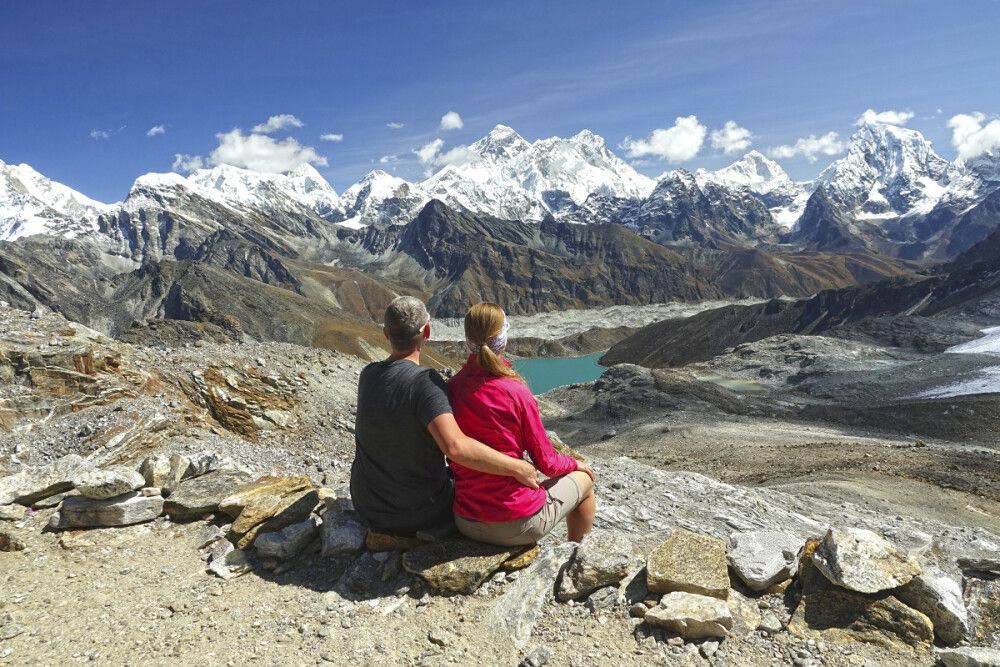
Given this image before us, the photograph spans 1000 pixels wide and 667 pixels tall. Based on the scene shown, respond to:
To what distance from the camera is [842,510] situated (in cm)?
1697

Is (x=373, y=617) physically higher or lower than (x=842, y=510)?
higher

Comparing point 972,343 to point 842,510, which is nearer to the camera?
point 842,510

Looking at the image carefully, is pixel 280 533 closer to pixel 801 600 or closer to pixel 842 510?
pixel 801 600

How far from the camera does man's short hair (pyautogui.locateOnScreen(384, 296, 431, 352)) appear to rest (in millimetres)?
5258

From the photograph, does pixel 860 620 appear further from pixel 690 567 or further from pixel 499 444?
pixel 499 444

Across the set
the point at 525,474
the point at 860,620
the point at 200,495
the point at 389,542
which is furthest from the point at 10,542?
the point at 860,620

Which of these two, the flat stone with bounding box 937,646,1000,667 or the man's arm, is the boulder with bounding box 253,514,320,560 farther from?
the flat stone with bounding box 937,646,1000,667

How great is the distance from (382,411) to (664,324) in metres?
131

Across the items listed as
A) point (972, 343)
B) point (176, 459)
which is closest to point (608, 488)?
point (176, 459)

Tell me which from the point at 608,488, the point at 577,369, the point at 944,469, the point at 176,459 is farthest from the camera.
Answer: the point at 577,369

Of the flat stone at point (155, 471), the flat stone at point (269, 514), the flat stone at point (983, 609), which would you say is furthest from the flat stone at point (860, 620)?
the flat stone at point (155, 471)

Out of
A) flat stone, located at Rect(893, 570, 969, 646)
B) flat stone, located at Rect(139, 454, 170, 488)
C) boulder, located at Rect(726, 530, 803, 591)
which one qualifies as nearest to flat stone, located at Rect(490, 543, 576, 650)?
boulder, located at Rect(726, 530, 803, 591)

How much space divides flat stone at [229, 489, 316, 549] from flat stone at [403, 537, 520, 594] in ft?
6.05

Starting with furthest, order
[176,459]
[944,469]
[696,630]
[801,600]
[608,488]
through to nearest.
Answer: [944,469], [608,488], [176,459], [801,600], [696,630]
